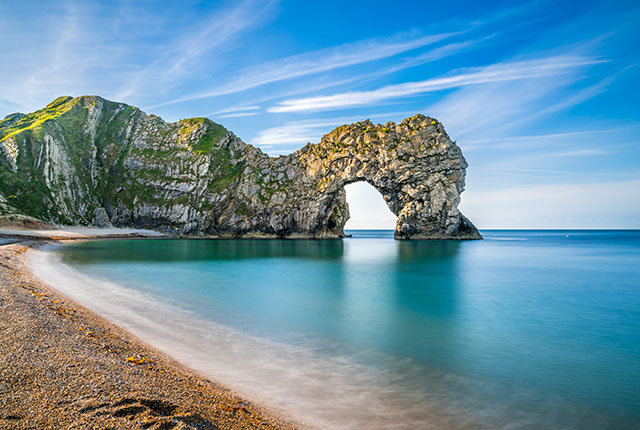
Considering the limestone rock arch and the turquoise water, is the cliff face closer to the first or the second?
the limestone rock arch

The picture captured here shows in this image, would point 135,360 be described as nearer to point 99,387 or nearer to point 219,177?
point 99,387

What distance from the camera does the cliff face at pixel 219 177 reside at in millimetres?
79438

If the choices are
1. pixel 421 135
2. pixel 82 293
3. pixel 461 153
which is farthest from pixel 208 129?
pixel 82 293

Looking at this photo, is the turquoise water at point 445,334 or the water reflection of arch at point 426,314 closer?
the turquoise water at point 445,334

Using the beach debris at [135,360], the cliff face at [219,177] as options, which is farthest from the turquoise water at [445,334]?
the cliff face at [219,177]

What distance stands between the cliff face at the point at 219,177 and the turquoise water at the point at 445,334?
53.7 metres

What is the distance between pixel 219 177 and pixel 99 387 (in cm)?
9250

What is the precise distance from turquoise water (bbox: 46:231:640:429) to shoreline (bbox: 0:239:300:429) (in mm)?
1638

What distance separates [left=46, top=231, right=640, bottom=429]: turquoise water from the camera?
25.3ft

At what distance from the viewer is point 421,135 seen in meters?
80.9

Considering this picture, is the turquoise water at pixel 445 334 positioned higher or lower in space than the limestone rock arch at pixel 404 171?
lower

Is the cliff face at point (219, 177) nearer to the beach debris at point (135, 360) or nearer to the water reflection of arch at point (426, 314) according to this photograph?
the water reflection of arch at point (426, 314)

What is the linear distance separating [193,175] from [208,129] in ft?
60.6

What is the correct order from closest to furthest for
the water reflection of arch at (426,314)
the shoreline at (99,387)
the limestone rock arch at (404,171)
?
the shoreline at (99,387) < the water reflection of arch at (426,314) < the limestone rock arch at (404,171)
